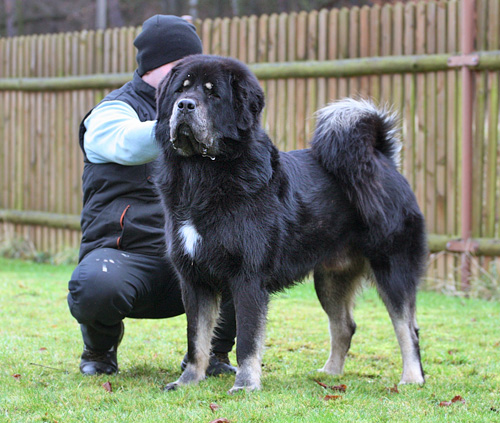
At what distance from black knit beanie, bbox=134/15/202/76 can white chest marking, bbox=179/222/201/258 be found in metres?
1.10

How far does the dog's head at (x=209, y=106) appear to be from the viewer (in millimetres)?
3227

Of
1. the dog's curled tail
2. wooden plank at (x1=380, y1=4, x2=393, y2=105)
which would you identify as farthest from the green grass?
wooden plank at (x1=380, y1=4, x2=393, y2=105)

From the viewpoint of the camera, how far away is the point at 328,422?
9.49 feet

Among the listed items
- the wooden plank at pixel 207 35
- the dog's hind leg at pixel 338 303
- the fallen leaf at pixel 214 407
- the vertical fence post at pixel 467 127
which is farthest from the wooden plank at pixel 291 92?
the fallen leaf at pixel 214 407

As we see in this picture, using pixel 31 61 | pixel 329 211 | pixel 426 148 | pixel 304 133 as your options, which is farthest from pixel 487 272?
pixel 31 61

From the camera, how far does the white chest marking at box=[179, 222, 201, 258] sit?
337 centimetres

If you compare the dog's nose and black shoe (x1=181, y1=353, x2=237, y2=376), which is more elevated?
the dog's nose

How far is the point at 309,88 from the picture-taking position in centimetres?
770

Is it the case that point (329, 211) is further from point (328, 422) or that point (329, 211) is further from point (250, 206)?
point (328, 422)

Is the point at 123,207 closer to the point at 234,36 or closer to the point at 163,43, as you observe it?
the point at 163,43

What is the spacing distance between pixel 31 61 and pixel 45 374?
278 inches

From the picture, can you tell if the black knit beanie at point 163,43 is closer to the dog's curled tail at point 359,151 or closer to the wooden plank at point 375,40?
the dog's curled tail at point 359,151

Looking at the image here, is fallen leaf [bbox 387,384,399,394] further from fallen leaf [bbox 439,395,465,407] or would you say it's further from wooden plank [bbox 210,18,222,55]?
wooden plank [bbox 210,18,222,55]

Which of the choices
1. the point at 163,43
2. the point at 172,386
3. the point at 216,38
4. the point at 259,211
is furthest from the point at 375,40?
the point at 172,386
